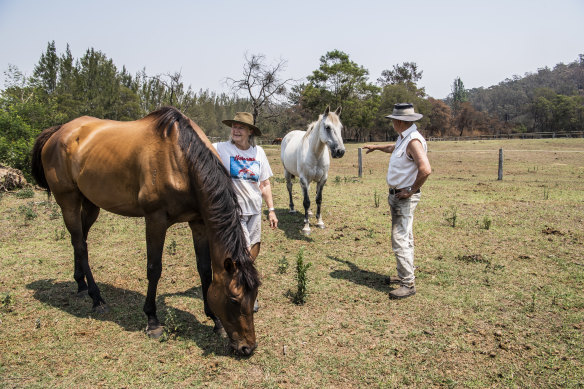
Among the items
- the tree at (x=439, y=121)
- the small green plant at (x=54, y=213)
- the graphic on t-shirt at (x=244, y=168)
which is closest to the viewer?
the graphic on t-shirt at (x=244, y=168)

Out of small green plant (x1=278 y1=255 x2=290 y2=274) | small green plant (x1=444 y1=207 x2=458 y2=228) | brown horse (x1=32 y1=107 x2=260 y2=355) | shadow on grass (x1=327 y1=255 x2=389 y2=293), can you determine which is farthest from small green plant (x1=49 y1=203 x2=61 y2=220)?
small green plant (x1=444 y1=207 x2=458 y2=228)

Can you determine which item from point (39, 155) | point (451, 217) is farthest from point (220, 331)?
→ point (451, 217)

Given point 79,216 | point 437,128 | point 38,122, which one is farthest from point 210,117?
Result: point 79,216

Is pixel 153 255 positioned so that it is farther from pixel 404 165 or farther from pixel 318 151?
pixel 318 151

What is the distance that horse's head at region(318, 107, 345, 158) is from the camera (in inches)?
260

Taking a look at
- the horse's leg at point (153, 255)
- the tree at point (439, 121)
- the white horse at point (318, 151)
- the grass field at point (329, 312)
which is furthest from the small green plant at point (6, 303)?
the tree at point (439, 121)

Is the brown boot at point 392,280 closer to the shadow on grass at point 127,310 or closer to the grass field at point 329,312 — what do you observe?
the grass field at point 329,312

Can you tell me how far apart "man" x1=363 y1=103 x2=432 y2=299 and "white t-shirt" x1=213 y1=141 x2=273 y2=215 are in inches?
65.0

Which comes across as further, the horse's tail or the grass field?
the horse's tail

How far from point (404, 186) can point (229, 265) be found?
2.38 m

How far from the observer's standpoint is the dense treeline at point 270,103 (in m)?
13.2

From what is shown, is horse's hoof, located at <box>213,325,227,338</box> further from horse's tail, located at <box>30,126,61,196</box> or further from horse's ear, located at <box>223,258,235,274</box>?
horse's tail, located at <box>30,126,61,196</box>

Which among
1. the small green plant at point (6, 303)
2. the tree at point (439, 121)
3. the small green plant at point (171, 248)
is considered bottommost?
the small green plant at point (6, 303)

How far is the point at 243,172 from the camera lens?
12.6 ft
